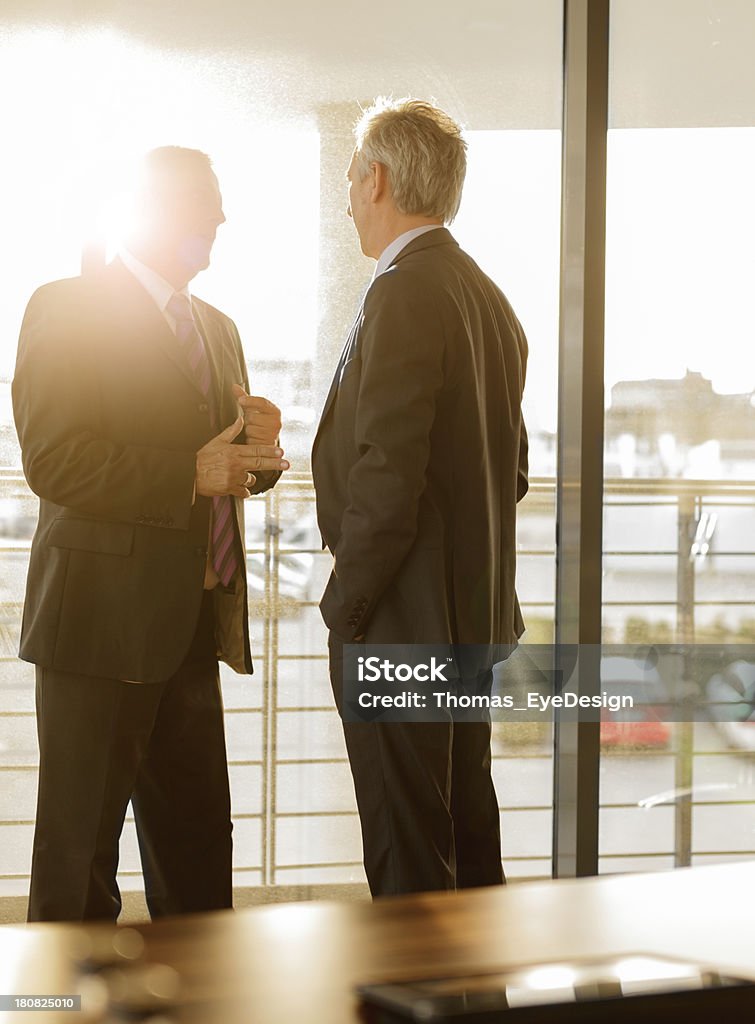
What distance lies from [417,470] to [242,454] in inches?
15.8

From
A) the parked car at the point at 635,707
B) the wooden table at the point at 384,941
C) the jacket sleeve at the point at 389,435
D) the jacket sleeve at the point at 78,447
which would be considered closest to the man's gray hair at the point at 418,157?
the jacket sleeve at the point at 389,435

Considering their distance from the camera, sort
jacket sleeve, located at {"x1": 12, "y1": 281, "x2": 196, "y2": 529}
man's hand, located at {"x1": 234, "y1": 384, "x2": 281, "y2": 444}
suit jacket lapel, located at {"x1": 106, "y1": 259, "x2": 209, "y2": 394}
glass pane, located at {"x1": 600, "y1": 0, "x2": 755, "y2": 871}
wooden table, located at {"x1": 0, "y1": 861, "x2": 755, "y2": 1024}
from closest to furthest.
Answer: wooden table, located at {"x1": 0, "y1": 861, "x2": 755, "y2": 1024} → jacket sleeve, located at {"x1": 12, "y1": 281, "x2": 196, "y2": 529} → suit jacket lapel, located at {"x1": 106, "y1": 259, "x2": 209, "y2": 394} → man's hand, located at {"x1": 234, "y1": 384, "x2": 281, "y2": 444} → glass pane, located at {"x1": 600, "y1": 0, "x2": 755, "y2": 871}

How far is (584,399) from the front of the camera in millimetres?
2627

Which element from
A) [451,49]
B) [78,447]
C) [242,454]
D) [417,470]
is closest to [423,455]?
[417,470]

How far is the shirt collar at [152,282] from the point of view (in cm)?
217

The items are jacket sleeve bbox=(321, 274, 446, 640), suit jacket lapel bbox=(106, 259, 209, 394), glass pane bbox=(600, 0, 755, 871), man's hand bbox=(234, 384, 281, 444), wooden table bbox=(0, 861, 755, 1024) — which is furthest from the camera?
glass pane bbox=(600, 0, 755, 871)

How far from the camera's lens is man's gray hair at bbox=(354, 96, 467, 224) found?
2.11 metres

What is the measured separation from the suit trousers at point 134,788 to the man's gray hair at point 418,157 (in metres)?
0.88

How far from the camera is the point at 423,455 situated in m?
1.92

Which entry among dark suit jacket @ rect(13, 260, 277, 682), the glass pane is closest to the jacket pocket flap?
dark suit jacket @ rect(13, 260, 277, 682)

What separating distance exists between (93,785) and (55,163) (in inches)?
52.5

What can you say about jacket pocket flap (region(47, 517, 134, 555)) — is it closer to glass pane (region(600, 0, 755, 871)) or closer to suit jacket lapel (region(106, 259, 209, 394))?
suit jacket lapel (region(106, 259, 209, 394))

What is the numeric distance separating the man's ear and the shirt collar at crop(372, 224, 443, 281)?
88 millimetres

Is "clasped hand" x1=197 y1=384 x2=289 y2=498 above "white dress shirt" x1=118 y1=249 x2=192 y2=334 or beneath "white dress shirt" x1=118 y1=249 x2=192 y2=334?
beneath
